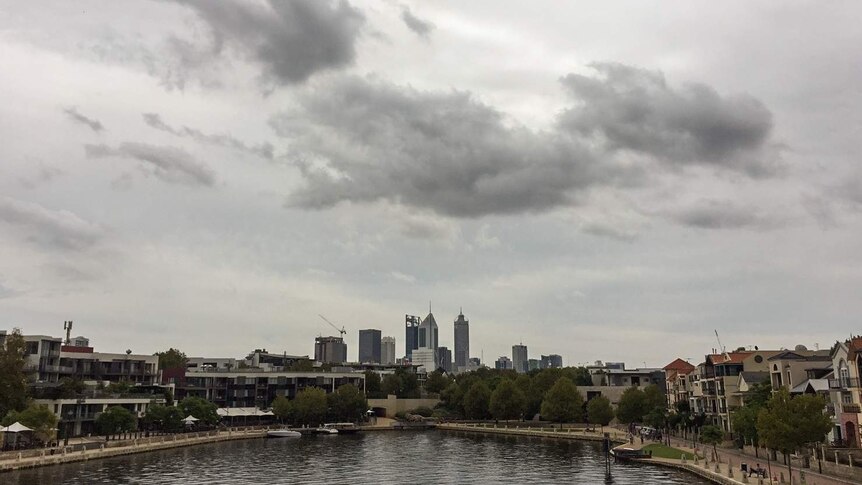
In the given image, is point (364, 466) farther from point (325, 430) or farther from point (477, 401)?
point (477, 401)

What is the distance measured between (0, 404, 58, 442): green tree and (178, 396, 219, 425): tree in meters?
41.6

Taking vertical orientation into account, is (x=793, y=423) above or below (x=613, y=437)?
above

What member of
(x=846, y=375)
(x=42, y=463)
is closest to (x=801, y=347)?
(x=846, y=375)

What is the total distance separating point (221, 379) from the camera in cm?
19012

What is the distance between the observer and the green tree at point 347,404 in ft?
600

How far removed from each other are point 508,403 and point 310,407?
165ft

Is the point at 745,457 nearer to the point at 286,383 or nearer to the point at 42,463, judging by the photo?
the point at 42,463

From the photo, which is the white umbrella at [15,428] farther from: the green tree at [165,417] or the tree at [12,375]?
the green tree at [165,417]

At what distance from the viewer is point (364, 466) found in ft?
316

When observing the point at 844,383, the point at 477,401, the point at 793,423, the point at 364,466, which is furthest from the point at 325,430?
the point at 793,423

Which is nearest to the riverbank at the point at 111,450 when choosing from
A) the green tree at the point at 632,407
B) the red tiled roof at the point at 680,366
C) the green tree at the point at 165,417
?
→ the green tree at the point at 165,417

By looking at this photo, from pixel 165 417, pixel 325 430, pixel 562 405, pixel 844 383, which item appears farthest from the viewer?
pixel 325 430

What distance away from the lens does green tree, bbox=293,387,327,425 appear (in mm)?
175250

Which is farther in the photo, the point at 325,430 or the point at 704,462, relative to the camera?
the point at 325,430
